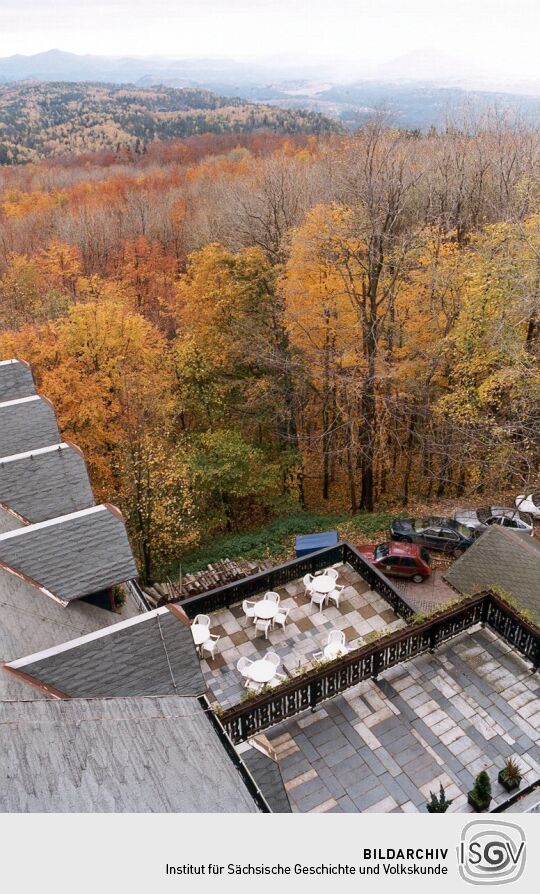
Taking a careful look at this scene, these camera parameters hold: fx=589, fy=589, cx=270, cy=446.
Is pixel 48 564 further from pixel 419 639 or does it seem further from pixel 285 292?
pixel 285 292

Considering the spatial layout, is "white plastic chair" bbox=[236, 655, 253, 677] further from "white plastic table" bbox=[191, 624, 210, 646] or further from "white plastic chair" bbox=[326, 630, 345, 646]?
"white plastic chair" bbox=[326, 630, 345, 646]

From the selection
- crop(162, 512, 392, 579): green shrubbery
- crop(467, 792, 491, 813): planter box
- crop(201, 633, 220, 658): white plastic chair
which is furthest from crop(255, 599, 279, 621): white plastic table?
crop(162, 512, 392, 579): green shrubbery

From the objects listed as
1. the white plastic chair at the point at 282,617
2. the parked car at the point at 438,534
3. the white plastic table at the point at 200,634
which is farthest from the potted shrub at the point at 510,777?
the parked car at the point at 438,534

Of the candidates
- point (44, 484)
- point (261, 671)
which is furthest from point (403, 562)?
point (44, 484)

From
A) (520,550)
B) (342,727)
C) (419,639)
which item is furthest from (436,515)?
(342,727)

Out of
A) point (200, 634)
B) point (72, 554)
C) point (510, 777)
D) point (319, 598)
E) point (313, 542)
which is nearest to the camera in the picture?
point (510, 777)

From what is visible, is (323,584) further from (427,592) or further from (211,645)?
(427,592)
